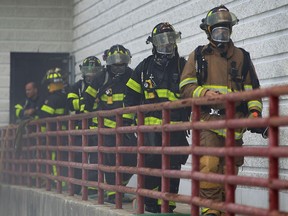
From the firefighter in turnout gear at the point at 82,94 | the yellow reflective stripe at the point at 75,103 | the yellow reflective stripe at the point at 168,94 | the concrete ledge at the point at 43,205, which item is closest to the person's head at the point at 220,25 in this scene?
the yellow reflective stripe at the point at 168,94

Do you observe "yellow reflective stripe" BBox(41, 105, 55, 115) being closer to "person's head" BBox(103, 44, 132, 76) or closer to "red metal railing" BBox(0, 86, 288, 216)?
"red metal railing" BBox(0, 86, 288, 216)

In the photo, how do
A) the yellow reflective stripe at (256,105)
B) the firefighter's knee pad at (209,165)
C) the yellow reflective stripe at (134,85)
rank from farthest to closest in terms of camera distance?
the yellow reflective stripe at (134,85) → the yellow reflective stripe at (256,105) → the firefighter's knee pad at (209,165)

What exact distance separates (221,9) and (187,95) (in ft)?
2.81

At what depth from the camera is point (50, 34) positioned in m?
24.4

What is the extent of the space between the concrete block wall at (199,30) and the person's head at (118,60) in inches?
51.4

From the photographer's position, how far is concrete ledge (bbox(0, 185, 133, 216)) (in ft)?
37.4

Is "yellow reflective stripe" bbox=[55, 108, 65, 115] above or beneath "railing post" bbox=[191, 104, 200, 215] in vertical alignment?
above

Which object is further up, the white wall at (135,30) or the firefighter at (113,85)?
the white wall at (135,30)

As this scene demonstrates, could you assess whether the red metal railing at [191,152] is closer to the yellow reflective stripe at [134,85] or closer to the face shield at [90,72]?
the yellow reflective stripe at [134,85]

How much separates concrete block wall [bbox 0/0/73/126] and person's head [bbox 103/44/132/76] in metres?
11.1

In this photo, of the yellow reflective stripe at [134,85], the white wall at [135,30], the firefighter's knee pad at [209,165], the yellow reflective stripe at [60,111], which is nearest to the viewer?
the firefighter's knee pad at [209,165]

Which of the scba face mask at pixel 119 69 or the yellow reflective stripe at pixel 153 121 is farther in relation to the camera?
the scba face mask at pixel 119 69

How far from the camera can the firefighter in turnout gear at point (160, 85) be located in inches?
410

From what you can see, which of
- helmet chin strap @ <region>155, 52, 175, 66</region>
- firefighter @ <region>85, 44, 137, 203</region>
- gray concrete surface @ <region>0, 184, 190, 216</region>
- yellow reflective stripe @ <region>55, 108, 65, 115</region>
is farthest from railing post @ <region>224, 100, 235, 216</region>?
yellow reflective stripe @ <region>55, 108, 65, 115</region>
